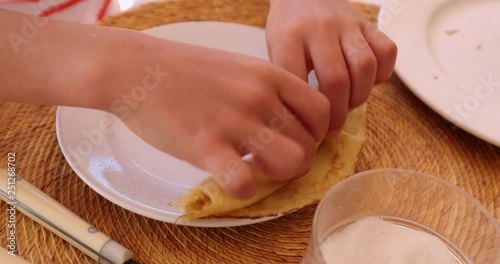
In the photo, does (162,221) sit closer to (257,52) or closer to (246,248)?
(246,248)

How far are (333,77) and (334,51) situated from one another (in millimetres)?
32

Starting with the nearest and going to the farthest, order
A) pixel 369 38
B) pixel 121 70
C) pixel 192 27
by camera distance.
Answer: pixel 121 70, pixel 369 38, pixel 192 27

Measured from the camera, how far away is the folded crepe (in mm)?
444

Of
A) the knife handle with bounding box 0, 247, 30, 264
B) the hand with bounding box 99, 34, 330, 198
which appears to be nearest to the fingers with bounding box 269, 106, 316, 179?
the hand with bounding box 99, 34, 330, 198

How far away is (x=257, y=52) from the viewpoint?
0.61m

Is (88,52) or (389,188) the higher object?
(88,52)

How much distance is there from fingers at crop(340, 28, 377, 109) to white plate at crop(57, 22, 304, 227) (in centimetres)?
14

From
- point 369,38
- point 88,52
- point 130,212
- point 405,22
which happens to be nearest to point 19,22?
point 88,52

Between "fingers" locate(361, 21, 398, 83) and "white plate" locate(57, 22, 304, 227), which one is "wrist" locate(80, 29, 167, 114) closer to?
"white plate" locate(57, 22, 304, 227)

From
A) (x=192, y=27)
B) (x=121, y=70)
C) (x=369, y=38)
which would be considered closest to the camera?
(x=121, y=70)

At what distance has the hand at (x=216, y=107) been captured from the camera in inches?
16.1

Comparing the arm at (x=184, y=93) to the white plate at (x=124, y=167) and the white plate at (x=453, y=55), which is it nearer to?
the white plate at (x=124, y=167)

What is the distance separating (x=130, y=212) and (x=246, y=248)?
0.11m

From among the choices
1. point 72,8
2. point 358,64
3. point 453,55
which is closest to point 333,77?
point 358,64
